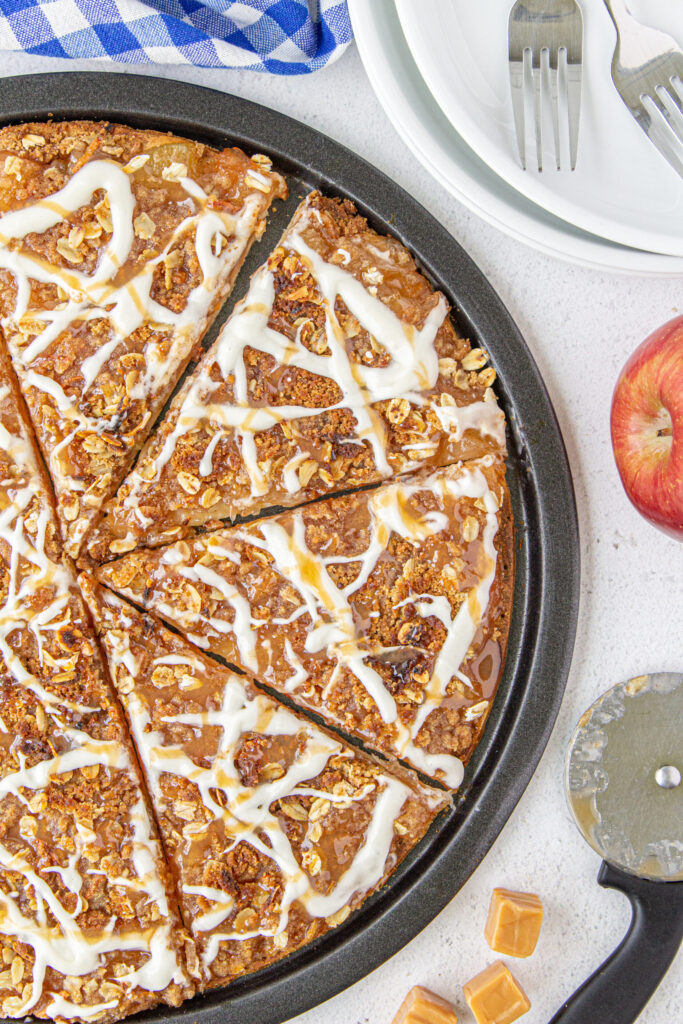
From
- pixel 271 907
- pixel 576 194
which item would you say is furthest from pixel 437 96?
pixel 271 907

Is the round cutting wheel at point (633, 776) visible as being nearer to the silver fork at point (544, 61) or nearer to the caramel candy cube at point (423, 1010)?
the caramel candy cube at point (423, 1010)

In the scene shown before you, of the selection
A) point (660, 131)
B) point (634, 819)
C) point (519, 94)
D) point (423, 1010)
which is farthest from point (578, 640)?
point (519, 94)

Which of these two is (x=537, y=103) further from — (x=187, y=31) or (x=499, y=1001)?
(x=499, y=1001)

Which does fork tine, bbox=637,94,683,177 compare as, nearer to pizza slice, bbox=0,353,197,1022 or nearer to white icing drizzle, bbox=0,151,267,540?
white icing drizzle, bbox=0,151,267,540

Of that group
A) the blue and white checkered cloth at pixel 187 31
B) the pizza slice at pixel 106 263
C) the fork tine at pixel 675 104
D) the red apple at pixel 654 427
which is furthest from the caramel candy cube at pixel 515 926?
the blue and white checkered cloth at pixel 187 31

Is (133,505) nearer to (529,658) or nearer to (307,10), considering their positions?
(529,658)

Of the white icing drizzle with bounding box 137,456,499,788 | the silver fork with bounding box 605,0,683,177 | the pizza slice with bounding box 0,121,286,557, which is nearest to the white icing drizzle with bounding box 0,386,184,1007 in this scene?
the pizza slice with bounding box 0,121,286,557
